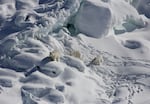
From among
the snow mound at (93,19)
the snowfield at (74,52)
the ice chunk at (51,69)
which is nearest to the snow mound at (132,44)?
the snowfield at (74,52)

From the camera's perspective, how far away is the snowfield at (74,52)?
4.71m

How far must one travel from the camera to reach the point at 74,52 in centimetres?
521

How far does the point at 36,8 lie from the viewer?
579 cm

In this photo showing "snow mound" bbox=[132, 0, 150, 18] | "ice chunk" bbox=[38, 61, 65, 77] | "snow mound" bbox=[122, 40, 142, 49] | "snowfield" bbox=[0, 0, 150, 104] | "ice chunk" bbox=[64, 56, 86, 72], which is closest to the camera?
"snowfield" bbox=[0, 0, 150, 104]

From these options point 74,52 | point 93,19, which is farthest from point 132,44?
point 74,52

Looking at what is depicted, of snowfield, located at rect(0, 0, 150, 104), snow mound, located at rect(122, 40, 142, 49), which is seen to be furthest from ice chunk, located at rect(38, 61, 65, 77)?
snow mound, located at rect(122, 40, 142, 49)

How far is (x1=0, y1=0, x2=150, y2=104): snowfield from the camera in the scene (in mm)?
4707

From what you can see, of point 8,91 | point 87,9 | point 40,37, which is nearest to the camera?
point 8,91

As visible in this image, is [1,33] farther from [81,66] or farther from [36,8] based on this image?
[81,66]

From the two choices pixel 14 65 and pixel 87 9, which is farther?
pixel 87 9

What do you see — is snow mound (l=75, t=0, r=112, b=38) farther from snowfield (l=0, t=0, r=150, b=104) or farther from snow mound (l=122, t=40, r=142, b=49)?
snow mound (l=122, t=40, r=142, b=49)

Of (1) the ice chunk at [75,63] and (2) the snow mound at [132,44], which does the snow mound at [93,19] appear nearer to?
(2) the snow mound at [132,44]

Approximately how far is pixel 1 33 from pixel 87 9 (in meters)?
1.03

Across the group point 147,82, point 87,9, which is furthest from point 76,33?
point 147,82
